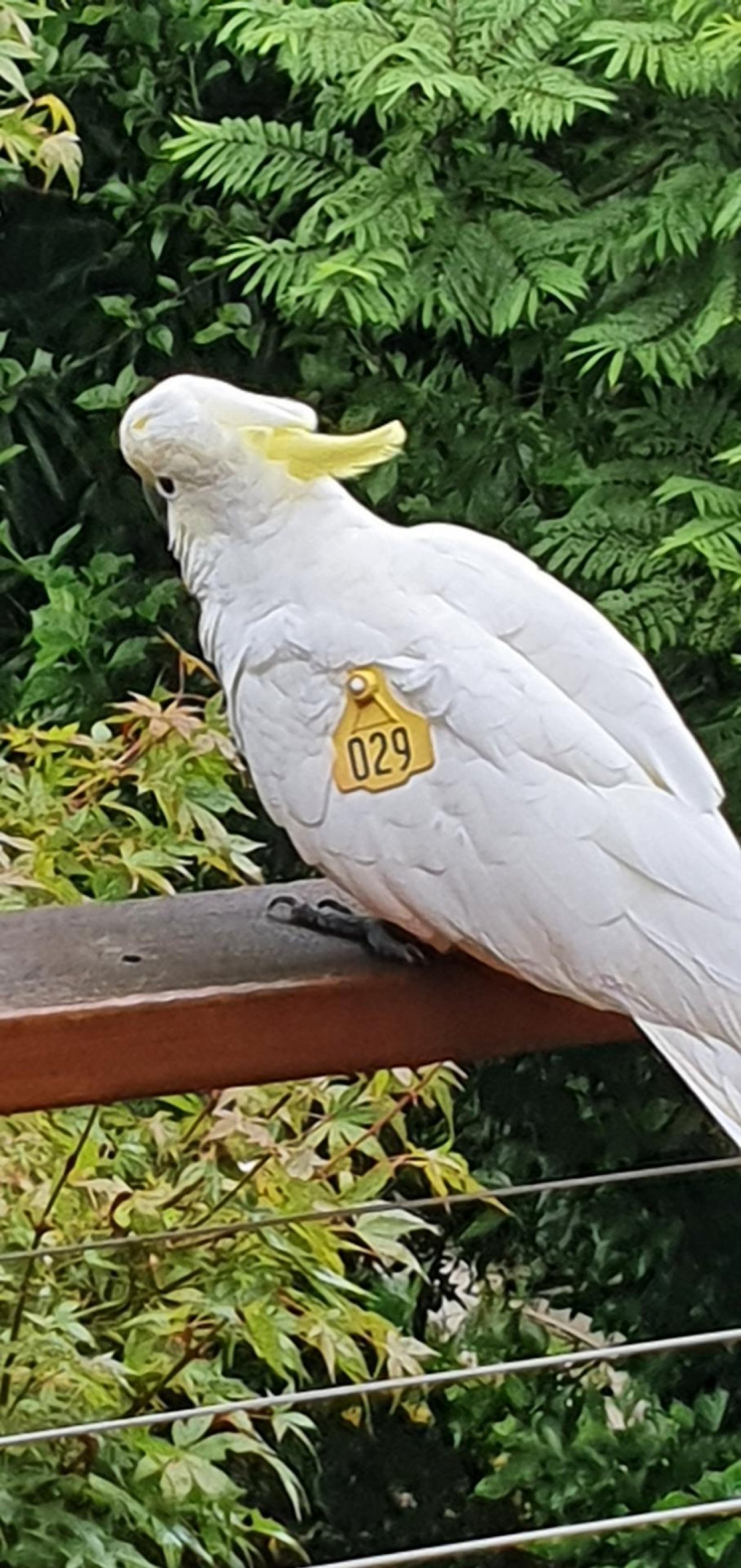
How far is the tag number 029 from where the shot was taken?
0.69 metres

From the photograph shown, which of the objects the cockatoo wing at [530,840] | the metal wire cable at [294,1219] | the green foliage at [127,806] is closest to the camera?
the cockatoo wing at [530,840]

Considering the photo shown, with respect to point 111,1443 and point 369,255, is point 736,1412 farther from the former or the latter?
point 369,255

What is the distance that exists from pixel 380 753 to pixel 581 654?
94 mm

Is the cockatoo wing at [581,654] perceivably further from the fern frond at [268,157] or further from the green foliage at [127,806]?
the fern frond at [268,157]

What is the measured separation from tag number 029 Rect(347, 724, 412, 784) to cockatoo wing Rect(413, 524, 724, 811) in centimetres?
6

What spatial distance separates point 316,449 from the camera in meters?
0.75

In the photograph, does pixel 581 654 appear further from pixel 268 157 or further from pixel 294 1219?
pixel 268 157

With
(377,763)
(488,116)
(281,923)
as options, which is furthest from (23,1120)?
(488,116)

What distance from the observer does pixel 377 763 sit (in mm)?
693

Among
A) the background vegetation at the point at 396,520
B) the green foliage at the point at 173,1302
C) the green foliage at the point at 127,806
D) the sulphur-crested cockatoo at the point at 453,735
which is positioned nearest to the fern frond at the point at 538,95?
the background vegetation at the point at 396,520

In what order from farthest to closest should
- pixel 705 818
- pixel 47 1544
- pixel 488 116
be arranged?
pixel 488 116, pixel 47 1544, pixel 705 818

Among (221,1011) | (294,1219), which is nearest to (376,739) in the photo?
(221,1011)

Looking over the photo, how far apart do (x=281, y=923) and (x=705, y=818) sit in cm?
20

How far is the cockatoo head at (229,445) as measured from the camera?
2.39 ft
